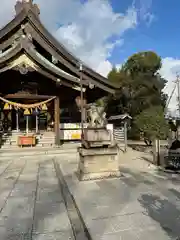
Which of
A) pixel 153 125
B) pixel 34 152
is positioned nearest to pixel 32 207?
pixel 34 152

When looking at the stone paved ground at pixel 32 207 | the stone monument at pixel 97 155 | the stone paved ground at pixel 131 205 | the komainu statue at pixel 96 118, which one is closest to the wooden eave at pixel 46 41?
the komainu statue at pixel 96 118

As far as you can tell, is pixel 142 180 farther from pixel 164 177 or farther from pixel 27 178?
pixel 27 178

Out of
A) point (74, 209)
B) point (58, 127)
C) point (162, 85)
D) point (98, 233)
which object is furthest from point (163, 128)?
point (162, 85)

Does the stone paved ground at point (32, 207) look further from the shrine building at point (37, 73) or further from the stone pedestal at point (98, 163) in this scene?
the shrine building at point (37, 73)

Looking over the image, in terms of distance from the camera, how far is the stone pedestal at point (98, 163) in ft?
22.2

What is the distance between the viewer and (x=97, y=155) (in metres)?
6.88

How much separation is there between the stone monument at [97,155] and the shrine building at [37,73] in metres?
6.73

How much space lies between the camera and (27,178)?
727 centimetres

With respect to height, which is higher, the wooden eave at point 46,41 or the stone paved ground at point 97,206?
the wooden eave at point 46,41

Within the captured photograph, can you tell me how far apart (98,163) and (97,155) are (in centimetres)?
24

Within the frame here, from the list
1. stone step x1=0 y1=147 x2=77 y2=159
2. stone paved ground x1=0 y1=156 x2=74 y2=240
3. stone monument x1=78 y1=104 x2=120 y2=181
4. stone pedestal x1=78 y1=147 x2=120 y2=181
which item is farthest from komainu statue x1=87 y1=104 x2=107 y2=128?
stone step x1=0 y1=147 x2=77 y2=159

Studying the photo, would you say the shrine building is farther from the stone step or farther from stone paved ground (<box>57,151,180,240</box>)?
stone paved ground (<box>57,151,180,240</box>)

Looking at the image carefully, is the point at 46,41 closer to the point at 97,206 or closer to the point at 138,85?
the point at 97,206

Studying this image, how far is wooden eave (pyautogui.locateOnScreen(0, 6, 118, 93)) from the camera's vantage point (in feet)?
49.0
